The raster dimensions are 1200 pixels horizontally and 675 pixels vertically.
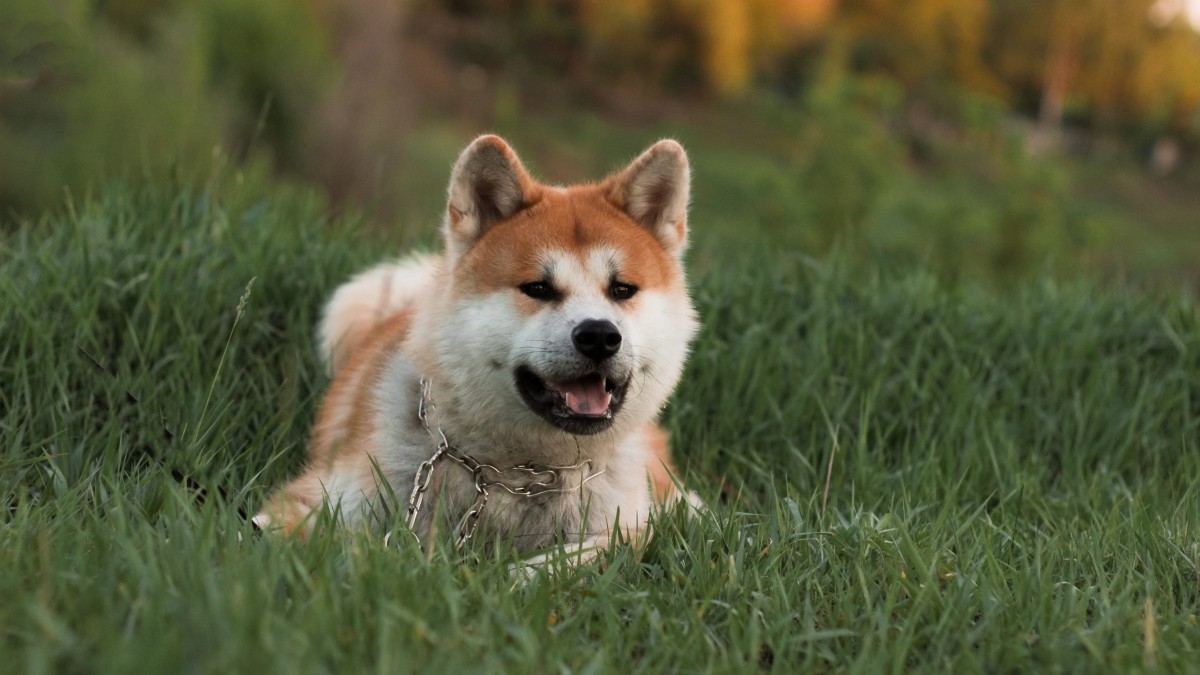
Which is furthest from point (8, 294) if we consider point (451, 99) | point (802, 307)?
point (451, 99)

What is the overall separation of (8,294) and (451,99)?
33.5 meters

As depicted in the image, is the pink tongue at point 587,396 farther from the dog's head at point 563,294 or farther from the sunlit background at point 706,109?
the sunlit background at point 706,109

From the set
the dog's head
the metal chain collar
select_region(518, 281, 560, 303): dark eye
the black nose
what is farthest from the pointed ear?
the metal chain collar

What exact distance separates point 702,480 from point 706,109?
45.9 m

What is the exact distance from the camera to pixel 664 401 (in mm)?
3459

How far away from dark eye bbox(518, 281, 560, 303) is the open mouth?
28 centimetres

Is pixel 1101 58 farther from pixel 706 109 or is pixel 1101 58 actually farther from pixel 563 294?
pixel 563 294

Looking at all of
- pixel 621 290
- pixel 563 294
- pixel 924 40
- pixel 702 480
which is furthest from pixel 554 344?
pixel 924 40

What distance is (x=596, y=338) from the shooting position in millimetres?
3086

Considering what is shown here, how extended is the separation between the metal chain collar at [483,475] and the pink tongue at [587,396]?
0.87 ft

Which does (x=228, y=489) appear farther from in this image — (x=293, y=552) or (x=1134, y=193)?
(x=1134, y=193)

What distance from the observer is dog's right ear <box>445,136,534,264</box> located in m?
3.46

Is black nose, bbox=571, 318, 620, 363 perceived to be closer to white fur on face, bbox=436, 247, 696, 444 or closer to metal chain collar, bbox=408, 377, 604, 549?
white fur on face, bbox=436, 247, 696, 444

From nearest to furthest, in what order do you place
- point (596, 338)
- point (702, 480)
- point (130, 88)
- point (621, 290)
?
point (596, 338), point (621, 290), point (702, 480), point (130, 88)
